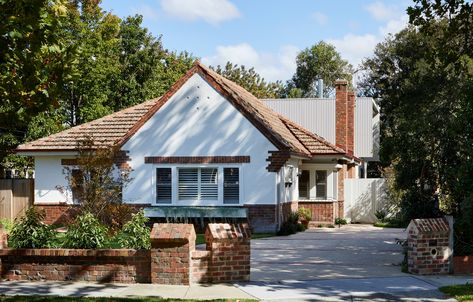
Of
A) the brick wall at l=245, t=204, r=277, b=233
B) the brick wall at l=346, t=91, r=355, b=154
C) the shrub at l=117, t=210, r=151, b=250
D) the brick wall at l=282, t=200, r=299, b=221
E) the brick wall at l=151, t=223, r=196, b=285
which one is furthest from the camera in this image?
the brick wall at l=346, t=91, r=355, b=154

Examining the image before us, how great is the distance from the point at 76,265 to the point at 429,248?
697 centimetres

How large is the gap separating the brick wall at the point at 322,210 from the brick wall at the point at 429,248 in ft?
49.1

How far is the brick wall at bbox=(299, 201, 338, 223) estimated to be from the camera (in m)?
28.4

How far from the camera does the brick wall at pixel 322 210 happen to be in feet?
93.3

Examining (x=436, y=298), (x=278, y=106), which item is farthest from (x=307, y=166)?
(x=436, y=298)

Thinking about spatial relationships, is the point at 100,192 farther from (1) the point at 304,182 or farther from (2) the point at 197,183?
(1) the point at 304,182

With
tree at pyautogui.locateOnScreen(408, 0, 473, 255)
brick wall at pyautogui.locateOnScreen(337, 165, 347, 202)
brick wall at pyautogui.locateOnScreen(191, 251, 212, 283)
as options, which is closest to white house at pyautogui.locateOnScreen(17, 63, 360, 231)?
brick wall at pyautogui.locateOnScreen(337, 165, 347, 202)

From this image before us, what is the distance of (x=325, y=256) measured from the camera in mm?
16625

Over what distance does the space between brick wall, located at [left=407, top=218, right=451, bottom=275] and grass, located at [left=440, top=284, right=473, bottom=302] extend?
4.48 ft

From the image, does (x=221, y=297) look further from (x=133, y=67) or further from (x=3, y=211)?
(x=133, y=67)

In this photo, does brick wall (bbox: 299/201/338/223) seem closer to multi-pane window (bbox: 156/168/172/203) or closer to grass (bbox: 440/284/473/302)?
multi-pane window (bbox: 156/168/172/203)

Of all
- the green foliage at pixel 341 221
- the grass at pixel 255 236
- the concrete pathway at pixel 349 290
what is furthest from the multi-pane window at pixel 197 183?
the concrete pathway at pixel 349 290

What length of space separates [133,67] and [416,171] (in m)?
27.5

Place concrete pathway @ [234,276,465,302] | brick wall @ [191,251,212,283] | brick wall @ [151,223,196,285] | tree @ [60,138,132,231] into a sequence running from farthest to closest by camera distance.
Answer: tree @ [60,138,132,231], brick wall @ [191,251,212,283], brick wall @ [151,223,196,285], concrete pathway @ [234,276,465,302]
